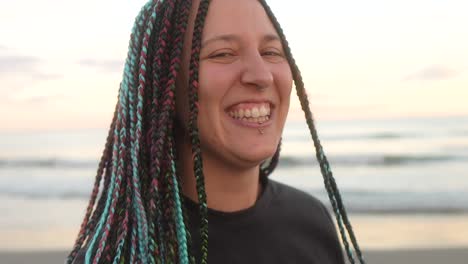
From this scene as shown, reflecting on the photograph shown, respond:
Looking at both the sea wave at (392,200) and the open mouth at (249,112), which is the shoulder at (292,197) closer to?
the open mouth at (249,112)

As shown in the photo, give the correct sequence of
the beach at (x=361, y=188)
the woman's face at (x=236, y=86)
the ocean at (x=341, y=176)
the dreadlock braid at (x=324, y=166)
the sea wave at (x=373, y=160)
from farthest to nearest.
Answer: the sea wave at (x=373, y=160) < the ocean at (x=341, y=176) < the beach at (x=361, y=188) < the dreadlock braid at (x=324, y=166) < the woman's face at (x=236, y=86)

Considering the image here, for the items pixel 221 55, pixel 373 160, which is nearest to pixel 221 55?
pixel 221 55

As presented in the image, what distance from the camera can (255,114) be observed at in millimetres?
1908

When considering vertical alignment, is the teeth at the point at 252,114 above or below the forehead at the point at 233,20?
below

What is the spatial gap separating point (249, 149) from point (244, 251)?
33 cm

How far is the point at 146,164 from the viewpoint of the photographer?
71.9 inches

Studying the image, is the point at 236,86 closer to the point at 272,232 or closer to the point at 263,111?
the point at 263,111

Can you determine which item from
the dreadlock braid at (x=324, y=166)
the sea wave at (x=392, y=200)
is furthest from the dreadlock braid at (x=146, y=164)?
the sea wave at (x=392, y=200)

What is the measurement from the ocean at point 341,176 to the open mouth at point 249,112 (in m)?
4.87

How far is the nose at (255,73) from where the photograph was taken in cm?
186

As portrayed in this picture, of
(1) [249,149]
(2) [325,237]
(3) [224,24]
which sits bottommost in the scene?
(2) [325,237]

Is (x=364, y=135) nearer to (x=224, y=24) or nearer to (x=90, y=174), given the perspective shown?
(x=90, y=174)

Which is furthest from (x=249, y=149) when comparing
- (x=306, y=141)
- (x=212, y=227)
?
(x=306, y=141)

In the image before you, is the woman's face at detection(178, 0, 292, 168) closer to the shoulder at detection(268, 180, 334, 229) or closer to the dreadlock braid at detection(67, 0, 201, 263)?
the dreadlock braid at detection(67, 0, 201, 263)
